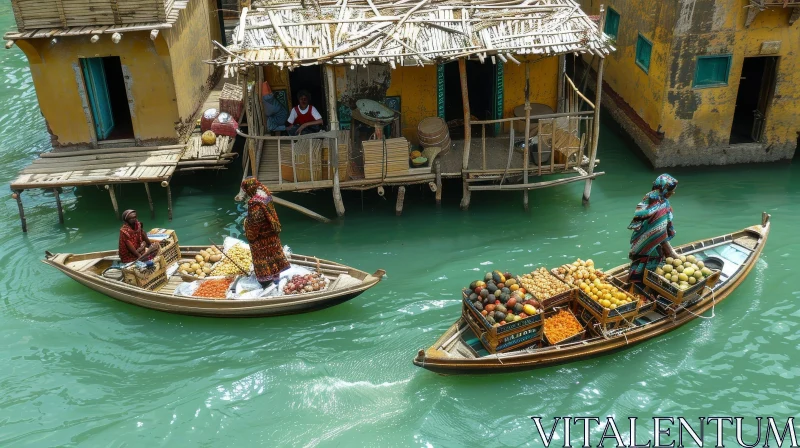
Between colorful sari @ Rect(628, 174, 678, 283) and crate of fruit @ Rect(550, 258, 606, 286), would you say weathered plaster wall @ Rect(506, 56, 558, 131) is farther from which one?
colorful sari @ Rect(628, 174, 678, 283)

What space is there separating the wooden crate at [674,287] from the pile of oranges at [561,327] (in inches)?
57.8

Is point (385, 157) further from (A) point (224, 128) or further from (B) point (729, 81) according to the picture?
(B) point (729, 81)

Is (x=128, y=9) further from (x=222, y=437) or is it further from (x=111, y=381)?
(x=222, y=437)

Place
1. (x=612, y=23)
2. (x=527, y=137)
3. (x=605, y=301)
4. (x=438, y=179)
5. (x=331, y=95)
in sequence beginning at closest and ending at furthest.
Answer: (x=605, y=301)
(x=331, y=95)
(x=527, y=137)
(x=438, y=179)
(x=612, y=23)

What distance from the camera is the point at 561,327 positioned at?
9.98 m

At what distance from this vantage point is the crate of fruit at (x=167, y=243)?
12016mm

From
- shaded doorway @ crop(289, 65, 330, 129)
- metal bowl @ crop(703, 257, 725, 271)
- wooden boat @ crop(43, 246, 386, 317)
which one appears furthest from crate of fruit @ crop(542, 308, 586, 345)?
shaded doorway @ crop(289, 65, 330, 129)

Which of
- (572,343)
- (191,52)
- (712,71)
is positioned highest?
(191,52)

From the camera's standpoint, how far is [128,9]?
14320mm

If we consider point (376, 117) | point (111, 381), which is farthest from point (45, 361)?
point (376, 117)

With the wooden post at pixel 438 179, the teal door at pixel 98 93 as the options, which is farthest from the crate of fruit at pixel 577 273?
the teal door at pixel 98 93

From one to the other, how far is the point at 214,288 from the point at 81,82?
712cm

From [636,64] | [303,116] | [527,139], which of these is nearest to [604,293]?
[527,139]

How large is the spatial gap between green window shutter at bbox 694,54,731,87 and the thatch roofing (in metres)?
3.51
